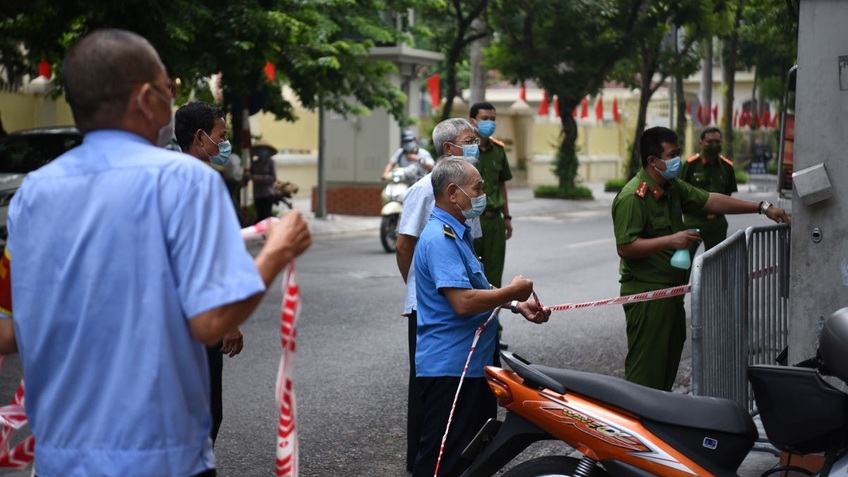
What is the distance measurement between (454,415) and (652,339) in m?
1.54

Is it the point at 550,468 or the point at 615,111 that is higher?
the point at 615,111

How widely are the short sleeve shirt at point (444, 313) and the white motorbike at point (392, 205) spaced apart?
11.8 meters

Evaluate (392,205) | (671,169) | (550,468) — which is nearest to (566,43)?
(392,205)

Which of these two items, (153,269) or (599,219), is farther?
(599,219)

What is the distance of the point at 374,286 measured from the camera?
1320cm

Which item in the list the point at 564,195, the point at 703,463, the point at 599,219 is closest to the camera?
the point at 703,463

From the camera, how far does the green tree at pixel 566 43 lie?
90.3 feet

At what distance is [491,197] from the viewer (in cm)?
876

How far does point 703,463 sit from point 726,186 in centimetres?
651

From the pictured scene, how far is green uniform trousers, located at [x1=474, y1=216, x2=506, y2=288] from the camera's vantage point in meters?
8.48

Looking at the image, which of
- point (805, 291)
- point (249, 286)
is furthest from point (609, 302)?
point (249, 286)

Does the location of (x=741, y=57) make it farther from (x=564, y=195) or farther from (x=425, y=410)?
(x=425, y=410)

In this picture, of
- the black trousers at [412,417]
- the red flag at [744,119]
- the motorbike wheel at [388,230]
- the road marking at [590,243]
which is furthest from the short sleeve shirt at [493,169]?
the red flag at [744,119]

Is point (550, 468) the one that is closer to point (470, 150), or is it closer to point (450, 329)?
point (450, 329)
